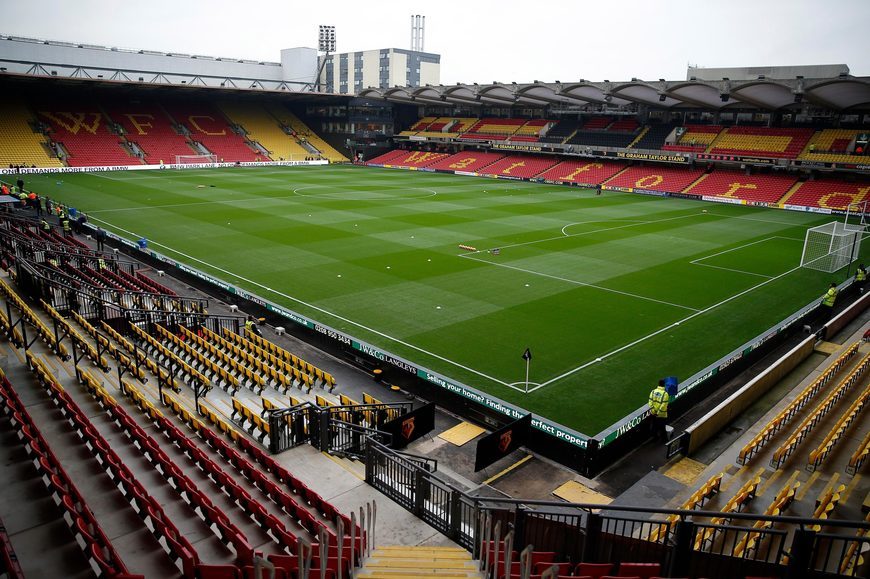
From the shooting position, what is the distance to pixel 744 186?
58.0 metres

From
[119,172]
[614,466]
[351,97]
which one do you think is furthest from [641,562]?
[351,97]

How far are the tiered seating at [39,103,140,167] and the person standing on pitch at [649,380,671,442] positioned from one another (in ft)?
226

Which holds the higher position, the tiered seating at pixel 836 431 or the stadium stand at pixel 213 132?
the stadium stand at pixel 213 132

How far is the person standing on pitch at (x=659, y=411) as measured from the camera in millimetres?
14648

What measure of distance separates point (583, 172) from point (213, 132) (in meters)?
49.9

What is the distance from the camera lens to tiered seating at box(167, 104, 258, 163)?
259ft

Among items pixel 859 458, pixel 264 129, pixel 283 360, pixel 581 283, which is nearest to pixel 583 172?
pixel 581 283

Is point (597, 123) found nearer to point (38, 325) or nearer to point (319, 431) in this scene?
point (38, 325)

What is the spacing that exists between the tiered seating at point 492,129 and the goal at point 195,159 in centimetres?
3297

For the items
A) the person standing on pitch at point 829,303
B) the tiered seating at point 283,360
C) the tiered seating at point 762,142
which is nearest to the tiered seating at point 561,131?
the tiered seating at point 762,142

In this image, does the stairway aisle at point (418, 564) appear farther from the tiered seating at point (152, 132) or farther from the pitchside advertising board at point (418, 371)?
the tiered seating at point (152, 132)

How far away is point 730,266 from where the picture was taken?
3170 centimetres

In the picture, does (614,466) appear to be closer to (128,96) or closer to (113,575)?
(113,575)

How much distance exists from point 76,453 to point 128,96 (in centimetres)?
8115
